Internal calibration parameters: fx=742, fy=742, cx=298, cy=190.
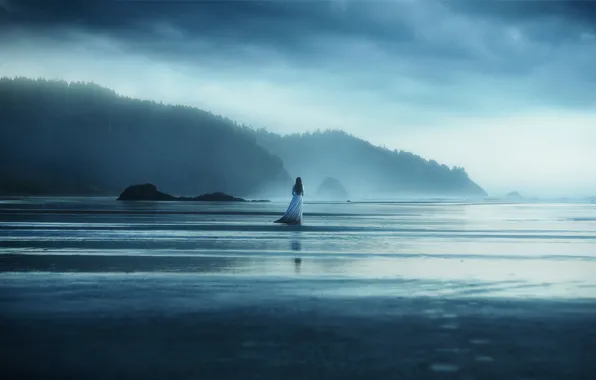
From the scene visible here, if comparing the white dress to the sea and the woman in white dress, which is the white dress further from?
the sea

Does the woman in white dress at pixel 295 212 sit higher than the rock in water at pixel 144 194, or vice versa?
the rock in water at pixel 144 194

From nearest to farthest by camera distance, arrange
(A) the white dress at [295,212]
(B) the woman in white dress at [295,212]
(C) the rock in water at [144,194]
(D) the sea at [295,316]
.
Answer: (D) the sea at [295,316], (B) the woman in white dress at [295,212], (A) the white dress at [295,212], (C) the rock in water at [144,194]

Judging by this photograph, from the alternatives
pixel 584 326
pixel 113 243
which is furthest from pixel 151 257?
pixel 584 326

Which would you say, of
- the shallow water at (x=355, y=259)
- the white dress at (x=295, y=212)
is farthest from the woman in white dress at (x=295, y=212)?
the shallow water at (x=355, y=259)

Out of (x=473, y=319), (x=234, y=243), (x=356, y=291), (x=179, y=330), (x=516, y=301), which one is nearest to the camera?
(x=179, y=330)

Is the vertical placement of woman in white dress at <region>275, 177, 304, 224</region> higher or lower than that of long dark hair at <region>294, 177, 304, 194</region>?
lower

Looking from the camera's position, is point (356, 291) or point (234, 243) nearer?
point (356, 291)

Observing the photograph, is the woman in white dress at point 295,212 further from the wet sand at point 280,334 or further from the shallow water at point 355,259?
the wet sand at point 280,334

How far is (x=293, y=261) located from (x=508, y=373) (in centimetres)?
1093

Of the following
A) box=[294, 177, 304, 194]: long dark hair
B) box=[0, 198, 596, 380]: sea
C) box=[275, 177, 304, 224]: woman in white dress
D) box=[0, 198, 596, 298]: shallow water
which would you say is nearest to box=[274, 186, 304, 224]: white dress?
box=[275, 177, 304, 224]: woman in white dress

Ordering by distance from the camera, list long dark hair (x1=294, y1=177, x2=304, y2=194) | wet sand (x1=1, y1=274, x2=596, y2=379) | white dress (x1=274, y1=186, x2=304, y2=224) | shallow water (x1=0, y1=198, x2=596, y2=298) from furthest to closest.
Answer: white dress (x1=274, y1=186, x2=304, y2=224) → long dark hair (x1=294, y1=177, x2=304, y2=194) → shallow water (x1=0, y1=198, x2=596, y2=298) → wet sand (x1=1, y1=274, x2=596, y2=379)

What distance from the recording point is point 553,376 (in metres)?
6.45

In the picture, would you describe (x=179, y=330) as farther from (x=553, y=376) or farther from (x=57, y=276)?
(x=57, y=276)

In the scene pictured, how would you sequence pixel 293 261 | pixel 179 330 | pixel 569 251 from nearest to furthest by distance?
pixel 179 330 < pixel 293 261 < pixel 569 251
